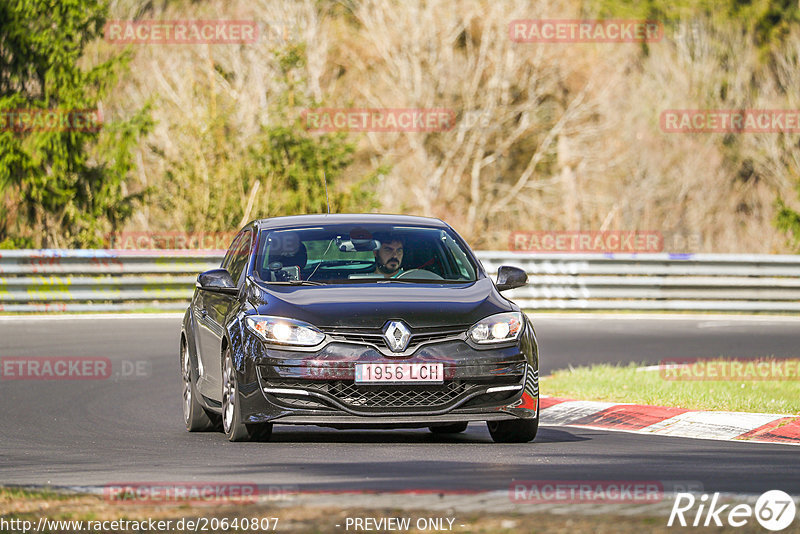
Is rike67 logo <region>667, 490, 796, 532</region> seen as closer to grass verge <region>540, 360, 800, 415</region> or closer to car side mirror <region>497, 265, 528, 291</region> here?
car side mirror <region>497, 265, 528, 291</region>

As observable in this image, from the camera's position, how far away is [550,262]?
24547 mm

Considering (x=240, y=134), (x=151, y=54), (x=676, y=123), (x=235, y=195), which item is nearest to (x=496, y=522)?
(x=235, y=195)

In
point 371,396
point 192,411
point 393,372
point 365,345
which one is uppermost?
point 365,345

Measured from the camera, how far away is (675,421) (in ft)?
37.3

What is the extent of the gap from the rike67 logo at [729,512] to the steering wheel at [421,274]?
3.84 meters

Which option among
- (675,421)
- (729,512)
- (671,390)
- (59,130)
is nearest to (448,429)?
(675,421)

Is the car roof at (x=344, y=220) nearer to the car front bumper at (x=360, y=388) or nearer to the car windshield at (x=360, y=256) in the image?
the car windshield at (x=360, y=256)

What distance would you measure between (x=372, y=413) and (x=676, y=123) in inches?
1640

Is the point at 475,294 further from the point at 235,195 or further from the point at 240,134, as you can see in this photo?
the point at 240,134

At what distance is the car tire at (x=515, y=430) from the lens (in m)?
10.0

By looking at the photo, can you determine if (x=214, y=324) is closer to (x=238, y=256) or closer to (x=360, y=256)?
(x=238, y=256)

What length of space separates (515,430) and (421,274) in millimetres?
1269

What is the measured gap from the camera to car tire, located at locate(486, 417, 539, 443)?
395 inches

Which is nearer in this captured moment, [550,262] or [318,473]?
[318,473]
